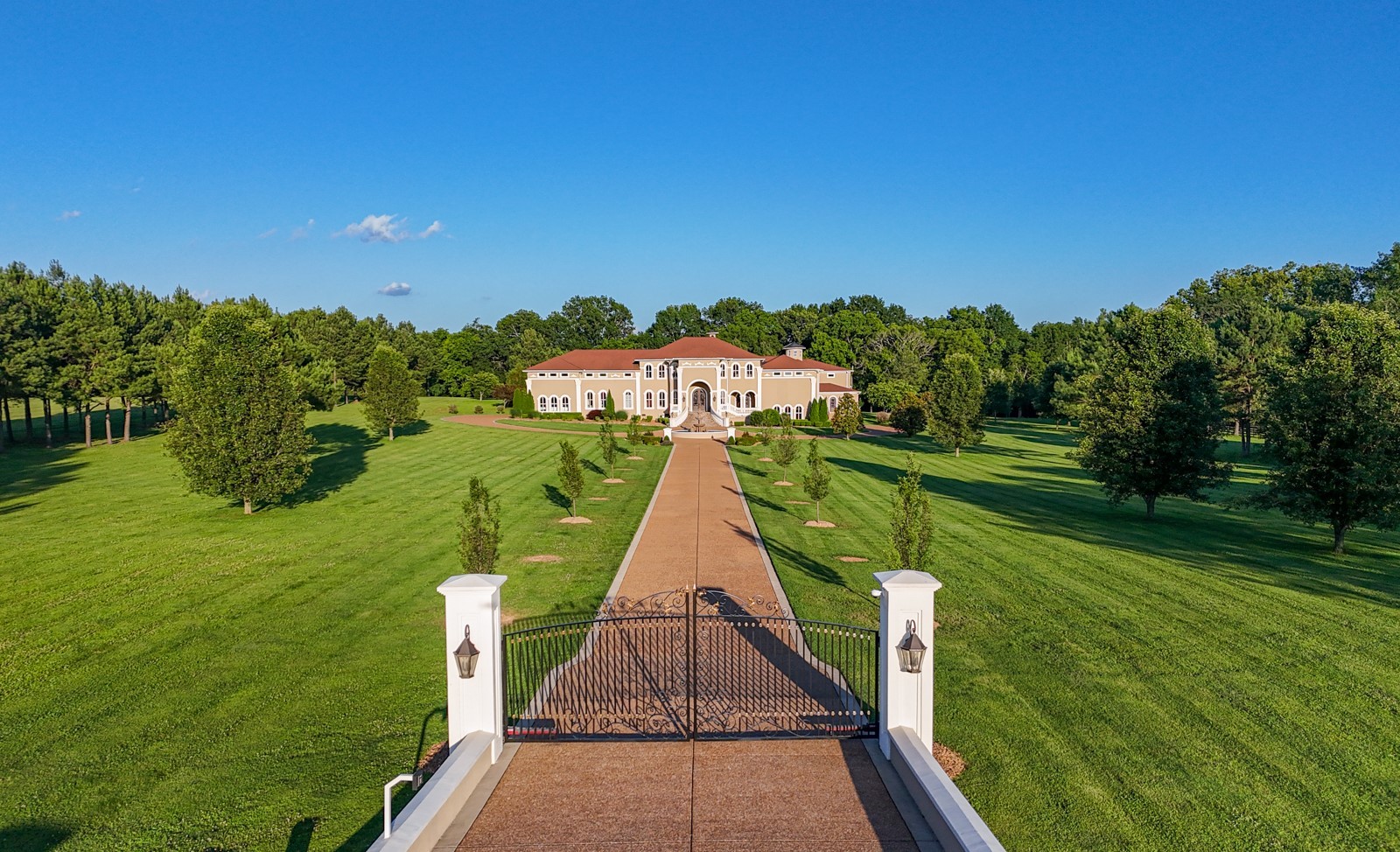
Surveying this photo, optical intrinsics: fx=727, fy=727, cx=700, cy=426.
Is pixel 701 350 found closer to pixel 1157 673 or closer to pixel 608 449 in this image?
pixel 608 449

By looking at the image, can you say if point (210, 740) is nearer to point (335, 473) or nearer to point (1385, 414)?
point (1385, 414)

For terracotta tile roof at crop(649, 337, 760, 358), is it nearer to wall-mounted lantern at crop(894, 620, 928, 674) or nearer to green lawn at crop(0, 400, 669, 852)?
green lawn at crop(0, 400, 669, 852)

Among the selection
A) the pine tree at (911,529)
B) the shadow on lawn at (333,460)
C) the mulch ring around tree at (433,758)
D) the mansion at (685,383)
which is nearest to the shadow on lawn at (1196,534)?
the pine tree at (911,529)

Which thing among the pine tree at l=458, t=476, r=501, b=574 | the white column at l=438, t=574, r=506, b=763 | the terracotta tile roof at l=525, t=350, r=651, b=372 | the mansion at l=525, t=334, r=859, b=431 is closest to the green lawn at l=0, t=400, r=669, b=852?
the white column at l=438, t=574, r=506, b=763

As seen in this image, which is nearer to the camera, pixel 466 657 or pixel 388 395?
pixel 466 657

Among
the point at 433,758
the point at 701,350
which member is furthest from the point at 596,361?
the point at 433,758

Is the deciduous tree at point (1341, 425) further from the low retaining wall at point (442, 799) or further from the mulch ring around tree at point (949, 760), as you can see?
the low retaining wall at point (442, 799)
